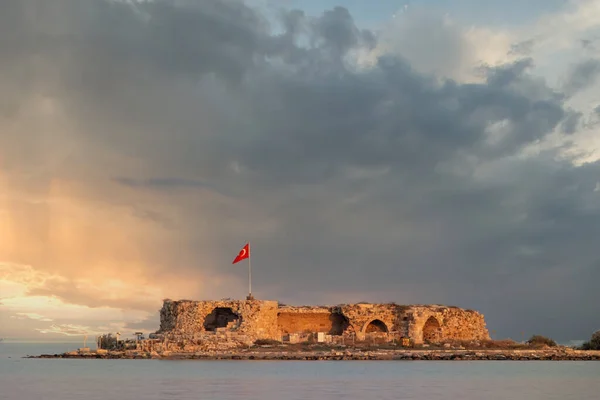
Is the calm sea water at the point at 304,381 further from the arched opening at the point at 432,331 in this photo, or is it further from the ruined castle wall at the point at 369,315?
the arched opening at the point at 432,331

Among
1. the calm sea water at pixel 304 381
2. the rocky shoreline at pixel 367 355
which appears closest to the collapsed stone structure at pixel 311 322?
the rocky shoreline at pixel 367 355

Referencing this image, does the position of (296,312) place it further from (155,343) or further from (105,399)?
(105,399)

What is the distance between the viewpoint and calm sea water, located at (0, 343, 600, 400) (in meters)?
23.6

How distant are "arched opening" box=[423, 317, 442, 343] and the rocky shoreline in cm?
550

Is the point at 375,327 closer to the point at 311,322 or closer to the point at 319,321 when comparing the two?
the point at 319,321

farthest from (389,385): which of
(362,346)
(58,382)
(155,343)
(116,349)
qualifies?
(116,349)

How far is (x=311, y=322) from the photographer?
51500 mm

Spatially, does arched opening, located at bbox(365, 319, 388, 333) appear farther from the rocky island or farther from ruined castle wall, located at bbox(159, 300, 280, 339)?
ruined castle wall, located at bbox(159, 300, 280, 339)

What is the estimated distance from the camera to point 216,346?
4597 cm

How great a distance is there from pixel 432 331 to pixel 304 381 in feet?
82.6

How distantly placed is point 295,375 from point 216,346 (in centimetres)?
1562

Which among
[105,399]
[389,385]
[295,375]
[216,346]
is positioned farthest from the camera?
[216,346]

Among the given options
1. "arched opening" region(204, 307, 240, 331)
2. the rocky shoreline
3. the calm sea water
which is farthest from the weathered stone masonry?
the calm sea water

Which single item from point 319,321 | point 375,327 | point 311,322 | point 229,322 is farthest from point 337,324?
point 229,322
